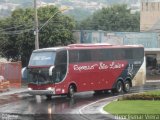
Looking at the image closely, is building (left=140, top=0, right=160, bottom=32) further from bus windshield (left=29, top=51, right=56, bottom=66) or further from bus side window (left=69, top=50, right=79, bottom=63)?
bus windshield (left=29, top=51, right=56, bottom=66)

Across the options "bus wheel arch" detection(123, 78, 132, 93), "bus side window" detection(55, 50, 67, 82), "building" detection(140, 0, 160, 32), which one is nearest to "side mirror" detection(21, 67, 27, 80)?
"bus side window" detection(55, 50, 67, 82)

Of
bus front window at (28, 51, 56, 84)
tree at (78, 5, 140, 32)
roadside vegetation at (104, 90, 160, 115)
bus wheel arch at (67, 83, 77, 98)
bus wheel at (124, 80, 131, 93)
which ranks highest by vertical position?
tree at (78, 5, 140, 32)

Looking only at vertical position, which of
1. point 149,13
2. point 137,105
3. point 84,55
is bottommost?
point 137,105

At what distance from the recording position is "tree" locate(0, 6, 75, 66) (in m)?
55.8

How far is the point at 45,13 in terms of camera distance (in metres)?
59.5

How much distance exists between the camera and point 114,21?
106 metres

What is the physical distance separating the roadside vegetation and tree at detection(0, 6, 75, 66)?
86.2 ft

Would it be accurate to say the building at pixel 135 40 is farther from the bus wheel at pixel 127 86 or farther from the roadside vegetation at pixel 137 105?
the roadside vegetation at pixel 137 105

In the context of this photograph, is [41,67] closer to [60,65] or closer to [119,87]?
[60,65]

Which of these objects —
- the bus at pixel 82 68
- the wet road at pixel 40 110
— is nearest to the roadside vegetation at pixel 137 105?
the wet road at pixel 40 110

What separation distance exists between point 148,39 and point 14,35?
1613cm

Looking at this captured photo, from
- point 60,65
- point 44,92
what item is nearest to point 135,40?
point 60,65

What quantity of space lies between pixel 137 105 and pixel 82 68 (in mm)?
9753

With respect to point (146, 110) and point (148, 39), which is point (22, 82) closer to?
point (148, 39)
